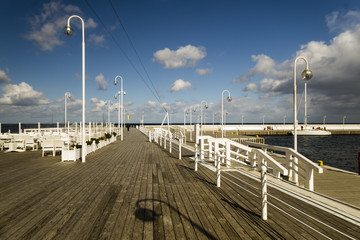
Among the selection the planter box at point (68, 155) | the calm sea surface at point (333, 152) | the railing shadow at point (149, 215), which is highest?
the planter box at point (68, 155)

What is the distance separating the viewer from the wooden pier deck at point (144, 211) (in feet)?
12.5

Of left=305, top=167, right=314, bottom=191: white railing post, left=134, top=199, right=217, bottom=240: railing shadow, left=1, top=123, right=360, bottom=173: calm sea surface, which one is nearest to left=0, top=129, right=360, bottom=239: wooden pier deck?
left=134, top=199, right=217, bottom=240: railing shadow

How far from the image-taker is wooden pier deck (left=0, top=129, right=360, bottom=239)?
381cm

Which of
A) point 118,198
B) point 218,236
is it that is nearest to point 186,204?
point 218,236

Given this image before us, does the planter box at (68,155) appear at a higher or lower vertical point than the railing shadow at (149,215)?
higher

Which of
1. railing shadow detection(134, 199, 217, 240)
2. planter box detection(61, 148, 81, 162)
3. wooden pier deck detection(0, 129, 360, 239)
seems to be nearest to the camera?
wooden pier deck detection(0, 129, 360, 239)

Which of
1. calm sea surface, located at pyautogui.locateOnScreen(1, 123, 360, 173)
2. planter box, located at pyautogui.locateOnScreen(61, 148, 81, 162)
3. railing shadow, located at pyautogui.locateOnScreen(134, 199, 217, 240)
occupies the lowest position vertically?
calm sea surface, located at pyautogui.locateOnScreen(1, 123, 360, 173)

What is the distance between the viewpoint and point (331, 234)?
3.74 meters

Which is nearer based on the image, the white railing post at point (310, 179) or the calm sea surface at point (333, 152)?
the white railing post at point (310, 179)

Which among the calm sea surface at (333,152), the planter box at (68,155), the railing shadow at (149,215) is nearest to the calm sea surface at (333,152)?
the calm sea surface at (333,152)

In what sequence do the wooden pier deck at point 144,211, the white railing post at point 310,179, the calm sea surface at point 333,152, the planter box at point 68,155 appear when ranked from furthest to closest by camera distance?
the calm sea surface at point 333,152 → the planter box at point 68,155 → the white railing post at point 310,179 → the wooden pier deck at point 144,211

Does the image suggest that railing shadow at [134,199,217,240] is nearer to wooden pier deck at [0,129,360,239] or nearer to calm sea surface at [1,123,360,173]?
wooden pier deck at [0,129,360,239]

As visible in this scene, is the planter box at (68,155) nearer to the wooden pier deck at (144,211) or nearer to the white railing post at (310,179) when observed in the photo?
the wooden pier deck at (144,211)

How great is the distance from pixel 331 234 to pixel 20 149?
18423 mm
